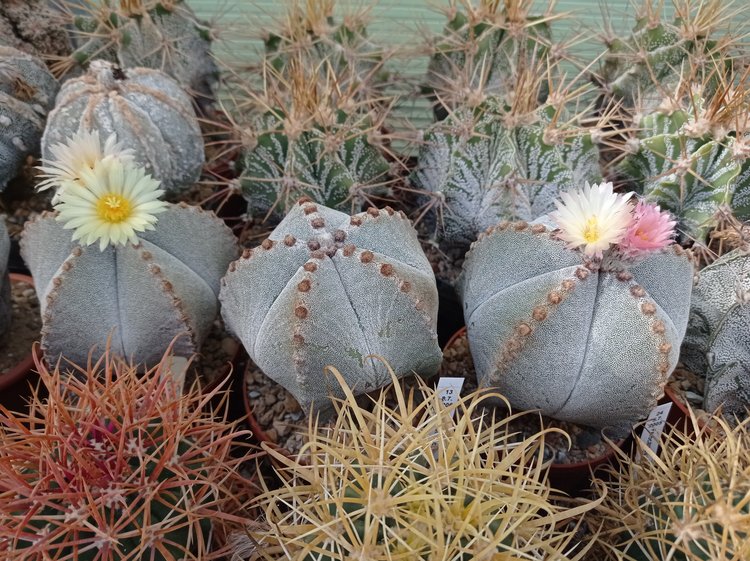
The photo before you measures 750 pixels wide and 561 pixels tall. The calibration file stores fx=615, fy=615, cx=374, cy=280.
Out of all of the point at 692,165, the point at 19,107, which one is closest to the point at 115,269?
the point at 19,107

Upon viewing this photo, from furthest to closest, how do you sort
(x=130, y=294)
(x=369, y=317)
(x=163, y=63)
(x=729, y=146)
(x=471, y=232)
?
(x=163, y=63), (x=471, y=232), (x=729, y=146), (x=130, y=294), (x=369, y=317)

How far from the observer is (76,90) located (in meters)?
1.01

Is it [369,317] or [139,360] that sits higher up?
[369,317]

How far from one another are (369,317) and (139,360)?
391 mm

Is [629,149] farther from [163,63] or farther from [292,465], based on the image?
[163,63]

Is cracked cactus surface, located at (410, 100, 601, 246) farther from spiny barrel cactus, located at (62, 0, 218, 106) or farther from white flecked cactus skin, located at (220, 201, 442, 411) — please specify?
spiny barrel cactus, located at (62, 0, 218, 106)

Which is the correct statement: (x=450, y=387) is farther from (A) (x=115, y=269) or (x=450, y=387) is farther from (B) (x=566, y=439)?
(A) (x=115, y=269)

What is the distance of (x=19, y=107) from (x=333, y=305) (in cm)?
79

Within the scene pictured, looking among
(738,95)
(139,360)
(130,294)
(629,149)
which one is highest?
(738,95)

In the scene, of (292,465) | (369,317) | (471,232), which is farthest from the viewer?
(471,232)

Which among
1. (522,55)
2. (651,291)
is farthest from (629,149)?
(651,291)

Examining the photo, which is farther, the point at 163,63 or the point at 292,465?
the point at 163,63

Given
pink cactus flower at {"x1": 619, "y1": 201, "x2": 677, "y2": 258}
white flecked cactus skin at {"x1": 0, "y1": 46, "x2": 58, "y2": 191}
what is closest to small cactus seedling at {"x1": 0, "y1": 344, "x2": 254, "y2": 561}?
pink cactus flower at {"x1": 619, "y1": 201, "x2": 677, "y2": 258}

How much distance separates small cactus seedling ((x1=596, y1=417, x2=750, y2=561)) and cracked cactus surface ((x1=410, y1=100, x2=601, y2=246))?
456mm
